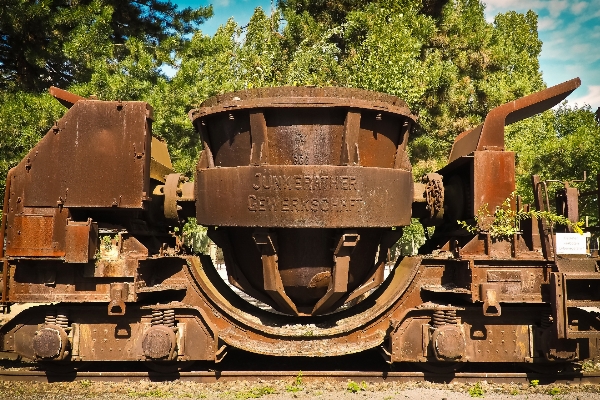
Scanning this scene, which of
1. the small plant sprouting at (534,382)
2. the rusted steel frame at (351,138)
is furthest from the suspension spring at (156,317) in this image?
the small plant sprouting at (534,382)

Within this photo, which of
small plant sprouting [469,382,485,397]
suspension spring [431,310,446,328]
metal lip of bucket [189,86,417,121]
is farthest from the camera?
suspension spring [431,310,446,328]

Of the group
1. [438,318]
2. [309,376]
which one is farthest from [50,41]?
[438,318]

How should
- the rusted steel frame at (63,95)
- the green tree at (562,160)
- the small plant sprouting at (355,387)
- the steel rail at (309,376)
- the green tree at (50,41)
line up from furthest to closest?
the green tree at (562,160) → the green tree at (50,41) → the rusted steel frame at (63,95) → the steel rail at (309,376) → the small plant sprouting at (355,387)

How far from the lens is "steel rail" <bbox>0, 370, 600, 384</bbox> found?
566cm

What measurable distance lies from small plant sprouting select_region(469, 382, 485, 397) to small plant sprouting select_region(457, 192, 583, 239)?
73.1 inches

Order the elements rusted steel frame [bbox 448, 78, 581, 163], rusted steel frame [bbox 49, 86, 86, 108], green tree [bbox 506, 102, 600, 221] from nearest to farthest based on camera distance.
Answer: rusted steel frame [bbox 448, 78, 581, 163] → rusted steel frame [bbox 49, 86, 86, 108] → green tree [bbox 506, 102, 600, 221]

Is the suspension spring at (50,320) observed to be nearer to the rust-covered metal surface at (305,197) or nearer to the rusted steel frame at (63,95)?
the rust-covered metal surface at (305,197)

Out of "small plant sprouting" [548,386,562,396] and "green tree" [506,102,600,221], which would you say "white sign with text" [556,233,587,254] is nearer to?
"small plant sprouting" [548,386,562,396]

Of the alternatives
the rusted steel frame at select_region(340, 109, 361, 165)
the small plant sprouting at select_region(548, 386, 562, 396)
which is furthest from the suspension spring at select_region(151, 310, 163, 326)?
the small plant sprouting at select_region(548, 386, 562, 396)

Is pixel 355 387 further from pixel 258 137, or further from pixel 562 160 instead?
pixel 562 160

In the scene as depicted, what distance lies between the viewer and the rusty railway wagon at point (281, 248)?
5188 mm

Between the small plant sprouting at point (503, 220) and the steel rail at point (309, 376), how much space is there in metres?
1.81

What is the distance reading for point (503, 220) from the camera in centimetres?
555

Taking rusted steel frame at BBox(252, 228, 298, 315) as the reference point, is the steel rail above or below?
below
